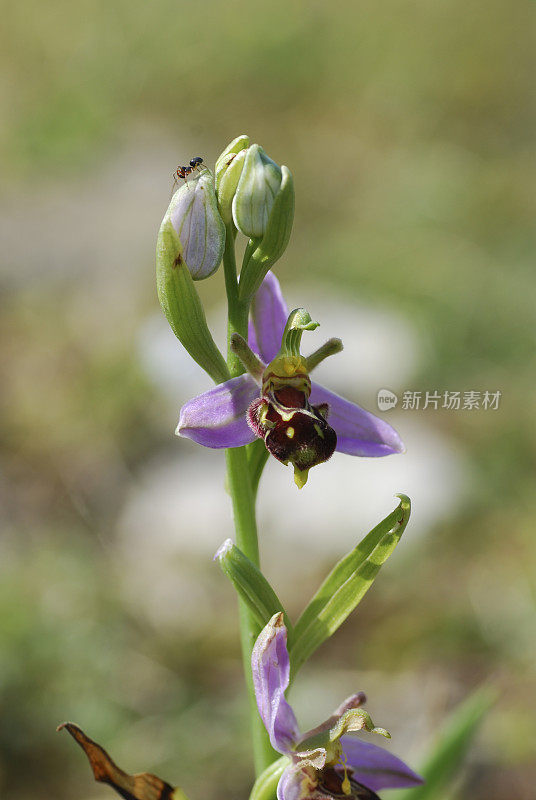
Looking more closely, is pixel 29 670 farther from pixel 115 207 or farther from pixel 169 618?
pixel 115 207

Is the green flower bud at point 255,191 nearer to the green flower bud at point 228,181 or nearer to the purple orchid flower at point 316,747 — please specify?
the green flower bud at point 228,181

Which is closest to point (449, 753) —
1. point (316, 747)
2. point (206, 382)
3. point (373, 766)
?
point (373, 766)

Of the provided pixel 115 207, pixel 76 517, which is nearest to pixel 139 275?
pixel 115 207

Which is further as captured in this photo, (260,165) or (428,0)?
(428,0)

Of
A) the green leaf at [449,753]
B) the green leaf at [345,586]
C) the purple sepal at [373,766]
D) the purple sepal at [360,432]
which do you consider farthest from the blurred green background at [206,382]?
the purple sepal at [360,432]

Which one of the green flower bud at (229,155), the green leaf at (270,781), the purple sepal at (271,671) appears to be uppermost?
the green flower bud at (229,155)

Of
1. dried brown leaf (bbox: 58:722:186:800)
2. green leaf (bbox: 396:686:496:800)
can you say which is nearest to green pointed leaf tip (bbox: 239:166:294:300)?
dried brown leaf (bbox: 58:722:186:800)
